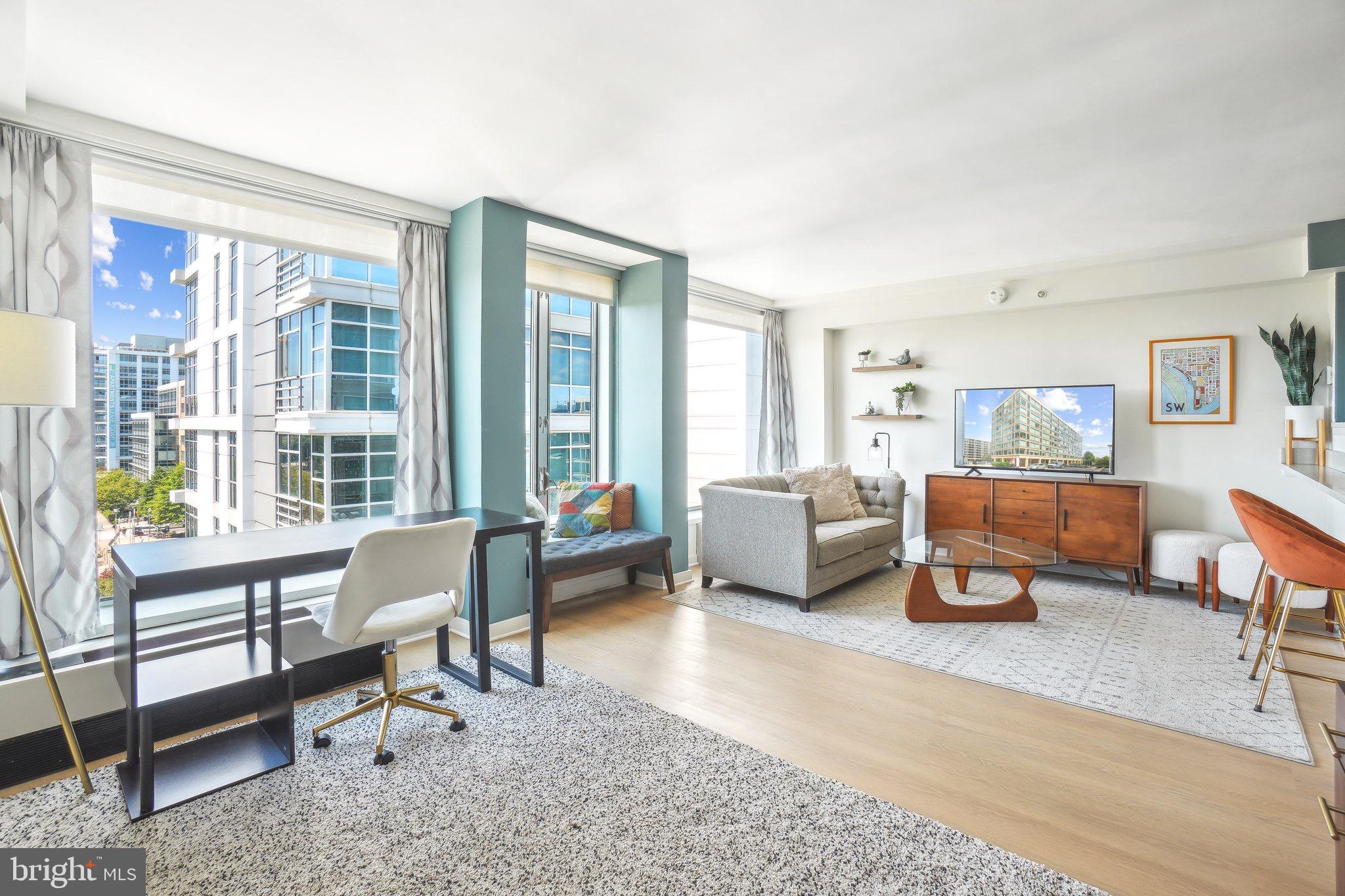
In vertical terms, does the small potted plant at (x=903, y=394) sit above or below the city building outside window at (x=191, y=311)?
below

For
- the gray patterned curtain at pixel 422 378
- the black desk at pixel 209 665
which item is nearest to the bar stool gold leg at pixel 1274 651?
the black desk at pixel 209 665

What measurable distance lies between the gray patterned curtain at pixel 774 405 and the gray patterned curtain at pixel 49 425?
481 cm

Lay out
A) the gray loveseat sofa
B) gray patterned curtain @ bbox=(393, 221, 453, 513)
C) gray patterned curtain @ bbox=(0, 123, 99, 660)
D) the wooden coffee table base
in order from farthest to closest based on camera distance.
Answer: the gray loveseat sofa
the wooden coffee table base
gray patterned curtain @ bbox=(393, 221, 453, 513)
gray patterned curtain @ bbox=(0, 123, 99, 660)

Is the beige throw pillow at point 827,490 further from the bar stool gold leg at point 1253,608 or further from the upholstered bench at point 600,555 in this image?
the bar stool gold leg at point 1253,608

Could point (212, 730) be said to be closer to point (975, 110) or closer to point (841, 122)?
point (841, 122)

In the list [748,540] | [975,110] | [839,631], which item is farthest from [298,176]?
[839,631]

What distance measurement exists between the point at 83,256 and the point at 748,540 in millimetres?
3743

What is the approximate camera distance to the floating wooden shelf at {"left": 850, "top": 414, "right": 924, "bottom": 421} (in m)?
5.87

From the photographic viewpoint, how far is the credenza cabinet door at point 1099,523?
457 cm

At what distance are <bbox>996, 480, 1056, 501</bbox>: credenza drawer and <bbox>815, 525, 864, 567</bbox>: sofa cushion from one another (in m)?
1.30

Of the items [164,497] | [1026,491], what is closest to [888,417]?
[1026,491]

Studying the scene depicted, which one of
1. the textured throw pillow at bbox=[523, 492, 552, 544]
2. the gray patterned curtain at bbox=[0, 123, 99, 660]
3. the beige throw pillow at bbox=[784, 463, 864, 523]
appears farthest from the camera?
the beige throw pillow at bbox=[784, 463, 864, 523]

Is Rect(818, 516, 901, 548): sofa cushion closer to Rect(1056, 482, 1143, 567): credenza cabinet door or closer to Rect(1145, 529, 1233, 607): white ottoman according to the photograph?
Rect(1056, 482, 1143, 567): credenza cabinet door

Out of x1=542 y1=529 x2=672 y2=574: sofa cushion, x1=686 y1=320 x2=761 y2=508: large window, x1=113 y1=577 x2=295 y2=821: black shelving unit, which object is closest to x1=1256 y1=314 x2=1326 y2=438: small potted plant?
x1=686 y1=320 x2=761 y2=508: large window
